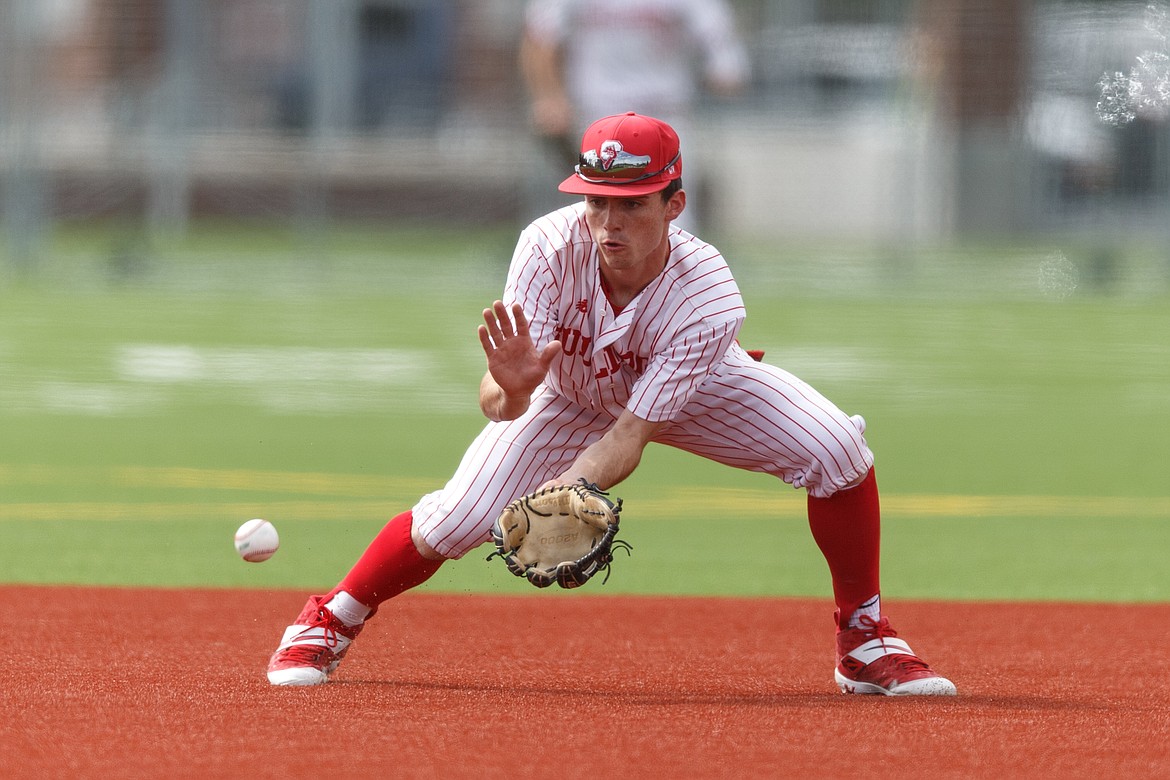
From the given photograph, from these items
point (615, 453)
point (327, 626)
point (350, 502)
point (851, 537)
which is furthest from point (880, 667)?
point (350, 502)

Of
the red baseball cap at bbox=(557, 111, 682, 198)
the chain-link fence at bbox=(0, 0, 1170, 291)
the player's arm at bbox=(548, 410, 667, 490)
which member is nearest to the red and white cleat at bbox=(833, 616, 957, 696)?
the player's arm at bbox=(548, 410, 667, 490)

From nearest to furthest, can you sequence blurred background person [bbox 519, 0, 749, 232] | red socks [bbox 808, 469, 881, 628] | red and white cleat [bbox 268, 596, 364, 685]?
red and white cleat [bbox 268, 596, 364, 685] → red socks [bbox 808, 469, 881, 628] → blurred background person [bbox 519, 0, 749, 232]

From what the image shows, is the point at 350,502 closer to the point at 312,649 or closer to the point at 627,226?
the point at 312,649

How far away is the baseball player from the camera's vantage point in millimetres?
5281

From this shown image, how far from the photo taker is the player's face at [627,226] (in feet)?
17.3

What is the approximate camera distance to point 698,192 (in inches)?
1032

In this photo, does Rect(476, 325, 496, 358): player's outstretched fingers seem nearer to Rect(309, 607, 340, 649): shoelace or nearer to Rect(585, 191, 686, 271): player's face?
Rect(585, 191, 686, 271): player's face

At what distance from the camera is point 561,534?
512cm

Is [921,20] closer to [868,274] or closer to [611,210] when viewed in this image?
[868,274]

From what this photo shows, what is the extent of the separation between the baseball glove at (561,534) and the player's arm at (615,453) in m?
0.07

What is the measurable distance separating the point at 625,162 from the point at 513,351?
0.55 m

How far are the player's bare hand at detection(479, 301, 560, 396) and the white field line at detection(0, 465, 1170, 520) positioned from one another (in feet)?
11.9

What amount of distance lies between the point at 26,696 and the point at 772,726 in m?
1.83

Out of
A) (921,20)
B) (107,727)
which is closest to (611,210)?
(107,727)
